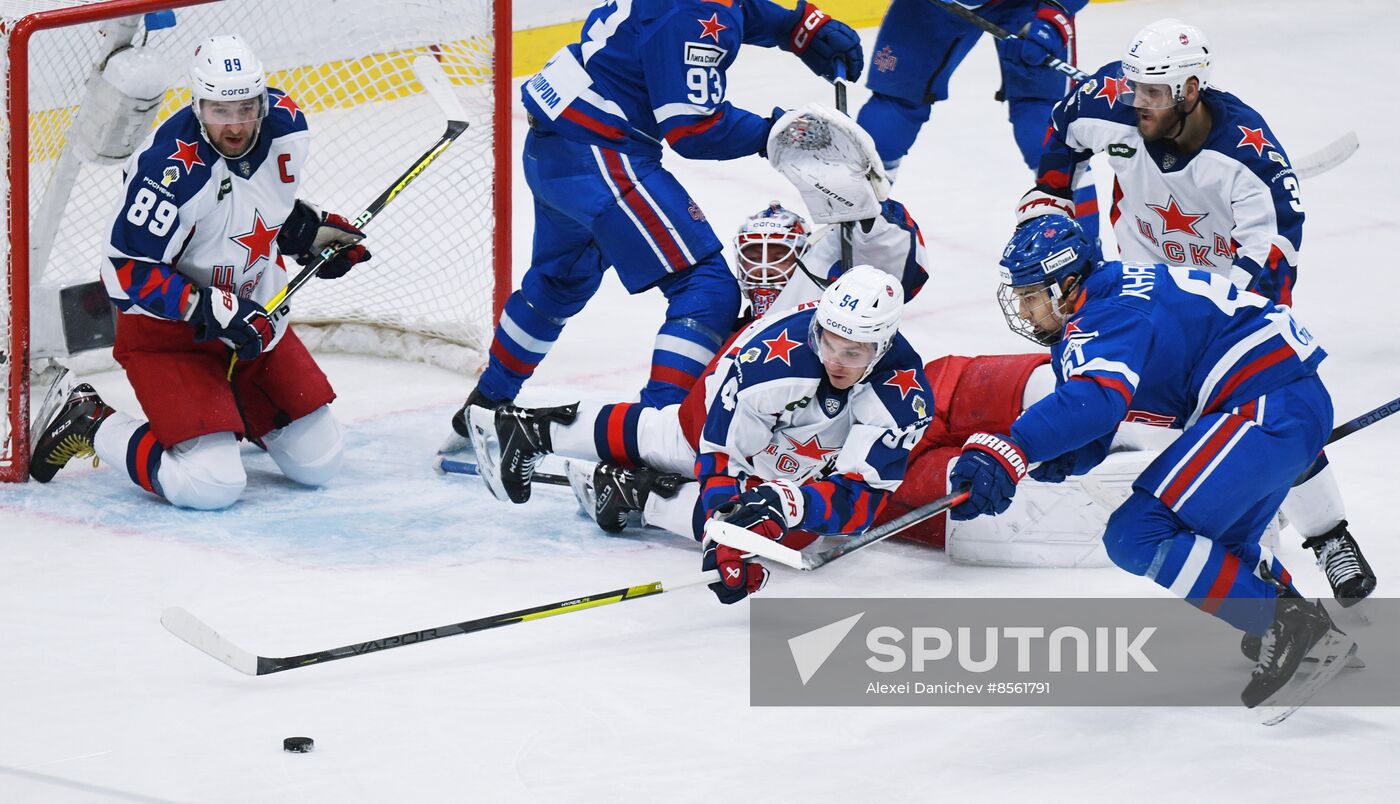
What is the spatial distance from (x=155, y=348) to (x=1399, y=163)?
4439mm

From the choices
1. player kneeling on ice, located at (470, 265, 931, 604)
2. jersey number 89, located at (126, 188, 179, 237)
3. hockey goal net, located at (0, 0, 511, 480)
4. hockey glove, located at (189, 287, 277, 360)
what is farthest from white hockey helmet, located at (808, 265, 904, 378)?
hockey goal net, located at (0, 0, 511, 480)

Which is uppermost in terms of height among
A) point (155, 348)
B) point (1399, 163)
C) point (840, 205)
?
point (840, 205)

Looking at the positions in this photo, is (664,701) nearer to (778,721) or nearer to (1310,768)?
(778,721)

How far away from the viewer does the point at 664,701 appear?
3.17 meters

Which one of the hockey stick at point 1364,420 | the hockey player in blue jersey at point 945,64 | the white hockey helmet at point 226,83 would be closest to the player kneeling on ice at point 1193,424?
the hockey stick at point 1364,420

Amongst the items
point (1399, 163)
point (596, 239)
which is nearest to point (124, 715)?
point (596, 239)

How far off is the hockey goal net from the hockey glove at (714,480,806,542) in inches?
59.6

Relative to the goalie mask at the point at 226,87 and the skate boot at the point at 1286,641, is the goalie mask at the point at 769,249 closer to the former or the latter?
the goalie mask at the point at 226,87

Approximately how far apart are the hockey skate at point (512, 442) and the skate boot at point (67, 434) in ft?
2.75

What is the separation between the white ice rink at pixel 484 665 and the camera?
2.88m

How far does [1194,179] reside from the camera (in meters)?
3.95

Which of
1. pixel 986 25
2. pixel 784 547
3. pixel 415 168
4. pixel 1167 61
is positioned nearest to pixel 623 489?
pixel 784 547

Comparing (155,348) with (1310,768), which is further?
(155,348)

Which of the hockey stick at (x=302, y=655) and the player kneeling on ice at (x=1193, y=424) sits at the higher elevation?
the player kneeling on ice at (x=1193, y=424)
